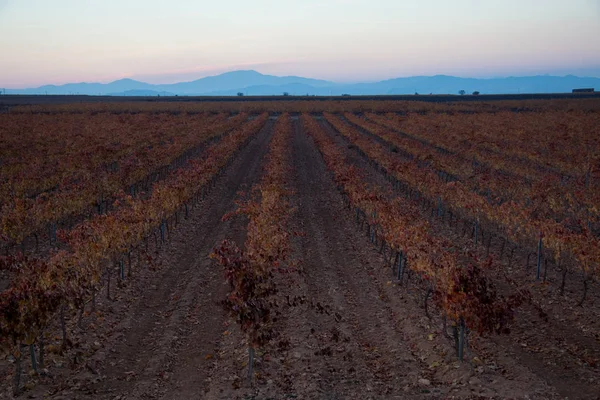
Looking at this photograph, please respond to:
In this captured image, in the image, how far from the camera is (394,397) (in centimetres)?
1122

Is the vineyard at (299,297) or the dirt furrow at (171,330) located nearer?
the vineyard at (299,297)

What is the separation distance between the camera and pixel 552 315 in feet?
49.9

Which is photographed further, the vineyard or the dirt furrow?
the dirt furrow

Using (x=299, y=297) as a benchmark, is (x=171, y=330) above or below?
below

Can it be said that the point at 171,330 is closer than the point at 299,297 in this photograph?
Yes

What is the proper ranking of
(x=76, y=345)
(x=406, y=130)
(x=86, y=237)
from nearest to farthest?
(x=76, y=345) < (x=86, y=237) < (x=406, y=130)

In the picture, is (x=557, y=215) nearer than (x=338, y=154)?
Yes

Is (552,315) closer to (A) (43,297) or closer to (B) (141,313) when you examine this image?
(B) (141,313)

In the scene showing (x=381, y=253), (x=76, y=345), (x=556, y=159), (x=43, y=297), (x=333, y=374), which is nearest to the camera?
(x=43, y=297)

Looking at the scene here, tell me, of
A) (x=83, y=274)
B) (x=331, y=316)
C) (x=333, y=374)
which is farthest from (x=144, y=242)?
(x=333, y=374)

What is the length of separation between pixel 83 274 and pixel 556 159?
35.3 meters

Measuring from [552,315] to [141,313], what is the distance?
12.2 meters

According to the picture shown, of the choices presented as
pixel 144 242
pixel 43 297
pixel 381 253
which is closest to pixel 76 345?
pixel 43 297

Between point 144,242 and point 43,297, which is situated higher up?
point 43,297
